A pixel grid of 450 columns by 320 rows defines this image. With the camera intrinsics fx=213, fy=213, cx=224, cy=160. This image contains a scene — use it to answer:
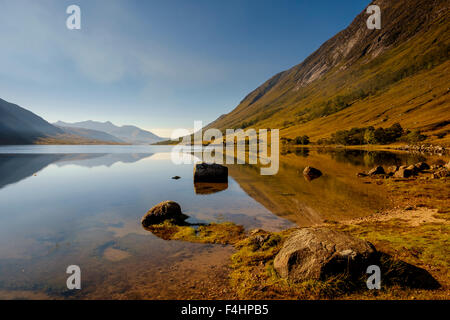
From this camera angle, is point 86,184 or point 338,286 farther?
point 86,184

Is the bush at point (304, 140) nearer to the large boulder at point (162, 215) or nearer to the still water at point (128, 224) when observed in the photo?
the still water at point (128, 224)

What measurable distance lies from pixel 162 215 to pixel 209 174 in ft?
58.6

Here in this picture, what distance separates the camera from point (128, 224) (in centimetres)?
1658

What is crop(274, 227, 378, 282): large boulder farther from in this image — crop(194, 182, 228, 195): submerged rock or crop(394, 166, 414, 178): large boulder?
crop(394, 166, 414, 178): large boulder

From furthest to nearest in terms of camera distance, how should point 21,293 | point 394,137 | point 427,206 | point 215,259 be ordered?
point 394,137 → point 427,206 → point 215,259 → point 21,293

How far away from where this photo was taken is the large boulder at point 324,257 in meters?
7.80

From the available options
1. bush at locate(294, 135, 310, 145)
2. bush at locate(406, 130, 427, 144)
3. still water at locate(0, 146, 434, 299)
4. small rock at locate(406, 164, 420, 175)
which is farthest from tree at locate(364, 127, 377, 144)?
still water at locate(0, 146, 434, 299)

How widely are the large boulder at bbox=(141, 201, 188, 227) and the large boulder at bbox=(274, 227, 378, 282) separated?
379 inches

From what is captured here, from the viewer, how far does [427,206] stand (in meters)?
17.9

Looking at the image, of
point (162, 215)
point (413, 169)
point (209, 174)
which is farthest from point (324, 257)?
point (413, 169)

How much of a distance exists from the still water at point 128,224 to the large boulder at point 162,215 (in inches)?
43.1
